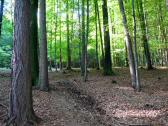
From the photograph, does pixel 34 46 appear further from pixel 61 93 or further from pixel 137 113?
pixel 137 113

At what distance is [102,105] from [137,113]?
6.56 feet

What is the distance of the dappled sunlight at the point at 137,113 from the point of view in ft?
38.2

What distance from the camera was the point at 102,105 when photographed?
13555mm

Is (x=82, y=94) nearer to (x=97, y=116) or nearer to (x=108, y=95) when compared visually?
(x=108, y=95)

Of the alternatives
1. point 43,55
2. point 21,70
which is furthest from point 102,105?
point 21,70

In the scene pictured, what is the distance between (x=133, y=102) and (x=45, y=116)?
547 centimetres

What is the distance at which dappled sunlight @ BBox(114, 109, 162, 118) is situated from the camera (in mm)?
11652

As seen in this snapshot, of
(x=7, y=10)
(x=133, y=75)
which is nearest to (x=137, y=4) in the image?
(x=133, y=75)

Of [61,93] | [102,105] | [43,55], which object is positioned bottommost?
[102,105]

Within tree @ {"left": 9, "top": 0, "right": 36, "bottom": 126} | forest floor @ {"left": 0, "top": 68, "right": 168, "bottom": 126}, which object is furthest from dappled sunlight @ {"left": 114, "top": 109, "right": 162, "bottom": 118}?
tree @ {"left": 9, "top": 0, "right": 36, "bottom": 126}

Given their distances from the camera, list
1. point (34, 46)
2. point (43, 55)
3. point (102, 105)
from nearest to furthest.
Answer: point (102, 105), point (43, 55), point (34, 46)

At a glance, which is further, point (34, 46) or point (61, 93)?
point (34, 46)

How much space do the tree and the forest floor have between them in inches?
25.9

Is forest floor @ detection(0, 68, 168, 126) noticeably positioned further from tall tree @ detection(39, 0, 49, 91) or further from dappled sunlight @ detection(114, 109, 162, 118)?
tall tree @ detection(39, 0, 49, 91)
